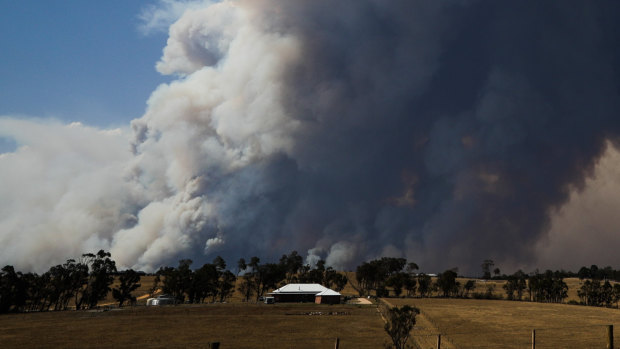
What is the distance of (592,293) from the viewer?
169625 mm

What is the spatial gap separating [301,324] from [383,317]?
22.9m

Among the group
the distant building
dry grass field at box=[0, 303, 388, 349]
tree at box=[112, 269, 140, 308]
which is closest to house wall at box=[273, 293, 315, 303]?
the distant building

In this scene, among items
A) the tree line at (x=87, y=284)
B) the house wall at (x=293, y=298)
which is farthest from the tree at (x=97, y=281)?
the house wall at (x=293, y=298)

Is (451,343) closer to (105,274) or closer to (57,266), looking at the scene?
(105,274)

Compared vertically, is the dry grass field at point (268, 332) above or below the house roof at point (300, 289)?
below

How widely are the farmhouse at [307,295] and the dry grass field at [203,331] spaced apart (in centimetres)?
4053

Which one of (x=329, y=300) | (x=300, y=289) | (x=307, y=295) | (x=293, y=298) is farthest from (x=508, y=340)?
(x=300, y=289)

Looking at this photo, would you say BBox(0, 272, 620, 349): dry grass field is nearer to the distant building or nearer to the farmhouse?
the distant building

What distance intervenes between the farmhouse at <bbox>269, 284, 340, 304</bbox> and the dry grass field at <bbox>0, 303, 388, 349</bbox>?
133ft

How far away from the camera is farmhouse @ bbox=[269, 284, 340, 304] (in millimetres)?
142000

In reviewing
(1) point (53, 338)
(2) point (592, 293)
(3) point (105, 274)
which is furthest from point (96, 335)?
(2) point (592, 293)

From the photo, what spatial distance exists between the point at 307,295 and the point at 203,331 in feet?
282

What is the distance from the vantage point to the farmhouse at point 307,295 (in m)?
142

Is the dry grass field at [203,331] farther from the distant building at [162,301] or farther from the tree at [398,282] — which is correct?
the tree at [398,282]
